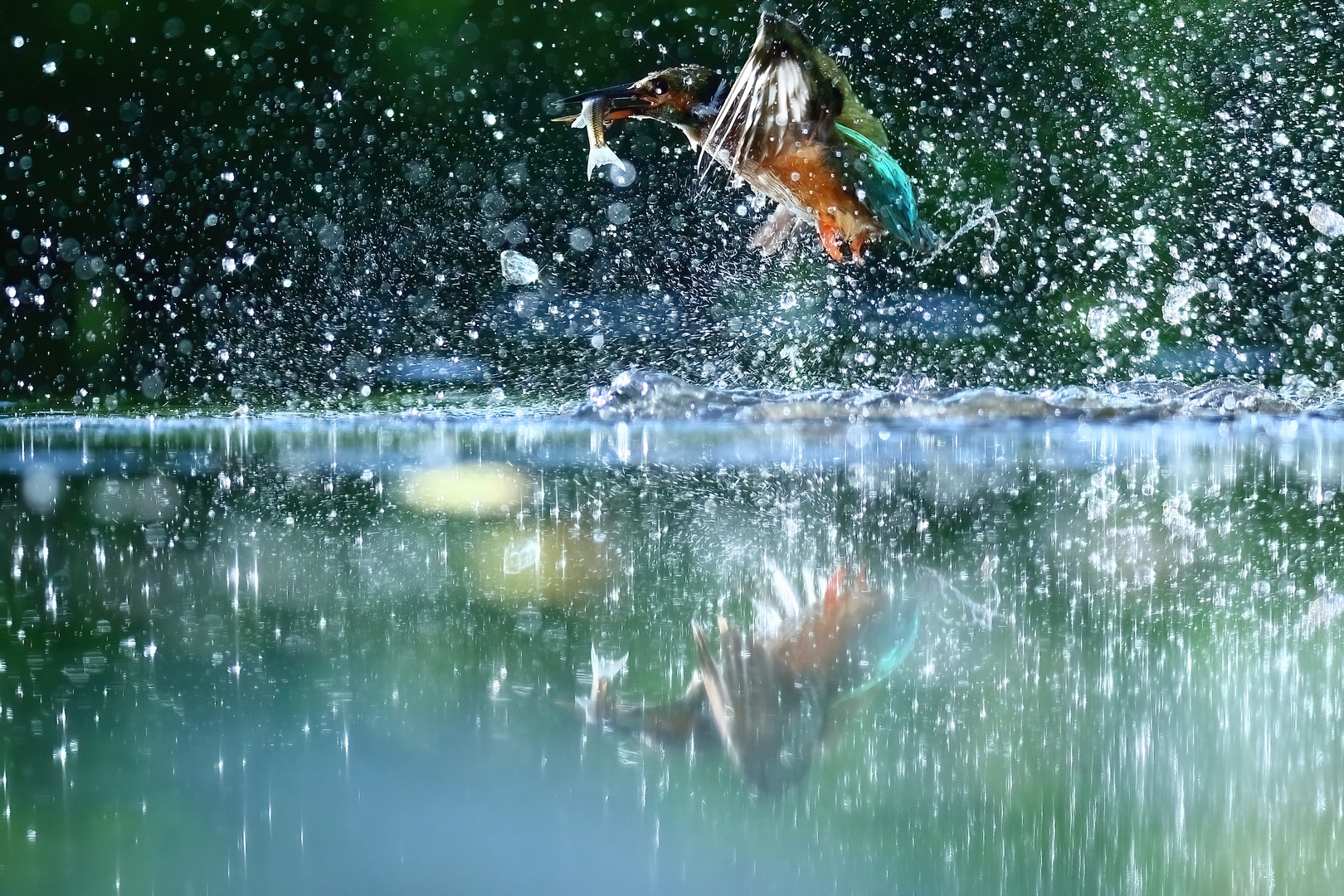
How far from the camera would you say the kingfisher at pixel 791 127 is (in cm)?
217

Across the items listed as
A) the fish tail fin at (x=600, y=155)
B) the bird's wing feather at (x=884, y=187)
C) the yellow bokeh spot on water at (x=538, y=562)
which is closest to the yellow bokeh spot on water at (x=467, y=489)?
the yellow bokeh spot on water at (x=538, y=562)

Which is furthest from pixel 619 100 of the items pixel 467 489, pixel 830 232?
pixel 467 489

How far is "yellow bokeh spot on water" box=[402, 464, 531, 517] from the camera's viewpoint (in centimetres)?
185

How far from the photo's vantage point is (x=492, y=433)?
3.81m

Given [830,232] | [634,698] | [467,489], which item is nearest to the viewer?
[634,698]

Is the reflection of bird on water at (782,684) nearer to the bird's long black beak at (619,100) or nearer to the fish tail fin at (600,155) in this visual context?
the fish tail fin at (600,155)

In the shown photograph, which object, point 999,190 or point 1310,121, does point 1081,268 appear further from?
point 1310,121

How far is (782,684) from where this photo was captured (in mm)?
817

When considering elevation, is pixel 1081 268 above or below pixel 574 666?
above

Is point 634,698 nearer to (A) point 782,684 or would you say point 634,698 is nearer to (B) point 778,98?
(A) point 782,684

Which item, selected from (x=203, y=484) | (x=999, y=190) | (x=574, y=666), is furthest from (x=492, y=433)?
(x=574, y=666)

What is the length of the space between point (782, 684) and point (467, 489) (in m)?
1.39

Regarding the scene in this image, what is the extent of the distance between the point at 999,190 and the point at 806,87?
8.49ft

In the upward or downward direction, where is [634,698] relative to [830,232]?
downward
